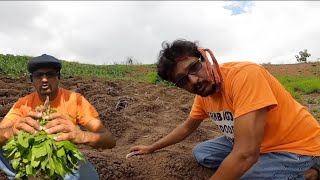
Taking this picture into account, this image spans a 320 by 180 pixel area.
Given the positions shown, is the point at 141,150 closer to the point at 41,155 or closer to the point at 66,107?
the point at 66,107

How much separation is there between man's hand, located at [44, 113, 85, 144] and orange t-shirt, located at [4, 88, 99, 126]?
1.78 feet

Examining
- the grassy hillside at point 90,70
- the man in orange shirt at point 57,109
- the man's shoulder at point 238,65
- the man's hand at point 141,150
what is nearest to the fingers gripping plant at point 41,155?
the man in orange shirt at point 57,109

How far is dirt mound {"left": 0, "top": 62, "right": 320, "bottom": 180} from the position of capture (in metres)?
3.99

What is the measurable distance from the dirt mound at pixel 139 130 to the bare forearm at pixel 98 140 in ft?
2.54

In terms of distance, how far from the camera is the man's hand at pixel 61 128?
2.65m

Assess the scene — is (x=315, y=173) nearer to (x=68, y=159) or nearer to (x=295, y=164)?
(x=295, y=164)

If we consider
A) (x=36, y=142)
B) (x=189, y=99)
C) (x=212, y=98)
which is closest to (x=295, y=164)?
(x=212, y=98)

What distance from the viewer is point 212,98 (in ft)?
10.9

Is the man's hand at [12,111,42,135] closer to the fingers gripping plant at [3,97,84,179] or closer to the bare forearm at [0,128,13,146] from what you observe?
the fingers gripping plant at [3,97,84,179]

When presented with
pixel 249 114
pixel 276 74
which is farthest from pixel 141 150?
pixel 276 74

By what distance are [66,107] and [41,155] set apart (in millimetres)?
898

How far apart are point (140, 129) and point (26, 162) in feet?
10.3

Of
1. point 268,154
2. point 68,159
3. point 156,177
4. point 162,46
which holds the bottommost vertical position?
point 156,177

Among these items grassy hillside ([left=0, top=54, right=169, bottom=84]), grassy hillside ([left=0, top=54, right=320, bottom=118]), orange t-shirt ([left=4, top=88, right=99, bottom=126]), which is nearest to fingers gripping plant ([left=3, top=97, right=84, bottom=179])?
orange t-shirt ([left=4, top=88, right=99, bottom=126])
